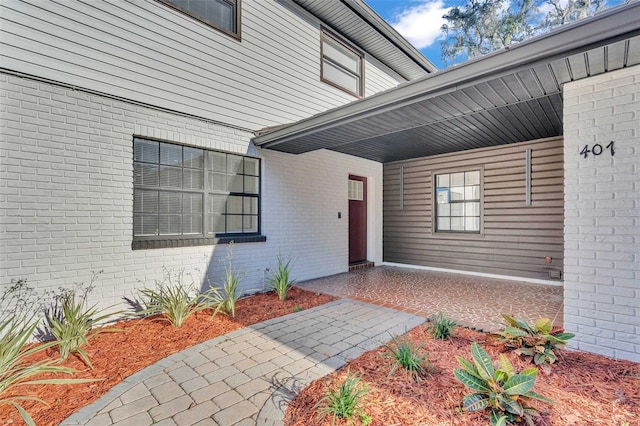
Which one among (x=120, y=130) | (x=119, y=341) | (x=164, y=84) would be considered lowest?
(x=119, y=341)

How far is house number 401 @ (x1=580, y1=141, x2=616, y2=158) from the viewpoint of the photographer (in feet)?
9.14

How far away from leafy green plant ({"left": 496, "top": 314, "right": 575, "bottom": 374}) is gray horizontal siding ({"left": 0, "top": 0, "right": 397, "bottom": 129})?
4.74 metres

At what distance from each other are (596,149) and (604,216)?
0.63 m

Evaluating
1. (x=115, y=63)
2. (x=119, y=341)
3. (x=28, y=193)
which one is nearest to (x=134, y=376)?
(x=119, y=341)

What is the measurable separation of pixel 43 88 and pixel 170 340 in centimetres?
311

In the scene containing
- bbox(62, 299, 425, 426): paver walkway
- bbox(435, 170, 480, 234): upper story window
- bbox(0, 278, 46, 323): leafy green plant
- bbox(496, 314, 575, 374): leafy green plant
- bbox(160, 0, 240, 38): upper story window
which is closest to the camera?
bbox(62, 299, 425, 426): paver walkway

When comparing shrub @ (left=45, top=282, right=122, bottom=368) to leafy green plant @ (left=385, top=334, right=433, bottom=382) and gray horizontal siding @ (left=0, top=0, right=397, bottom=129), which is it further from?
leafy green plant @ (left=385, top=334, right=433, bottom=382)

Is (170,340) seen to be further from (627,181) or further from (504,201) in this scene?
(504,201)

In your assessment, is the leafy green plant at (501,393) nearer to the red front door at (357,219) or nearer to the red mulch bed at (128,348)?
the red mulch bed at (128,348)

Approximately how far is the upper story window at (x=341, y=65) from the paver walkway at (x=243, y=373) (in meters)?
5.36

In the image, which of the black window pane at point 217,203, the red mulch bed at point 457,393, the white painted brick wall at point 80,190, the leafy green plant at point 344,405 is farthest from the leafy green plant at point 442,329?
the black window pane at point 217,203

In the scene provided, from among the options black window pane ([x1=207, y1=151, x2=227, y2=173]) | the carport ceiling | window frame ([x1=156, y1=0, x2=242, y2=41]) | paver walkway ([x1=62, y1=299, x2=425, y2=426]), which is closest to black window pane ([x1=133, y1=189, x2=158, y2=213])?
Result: black window pane ([x1=207, y1=151, x2=227, y2=173])

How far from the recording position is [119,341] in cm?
326

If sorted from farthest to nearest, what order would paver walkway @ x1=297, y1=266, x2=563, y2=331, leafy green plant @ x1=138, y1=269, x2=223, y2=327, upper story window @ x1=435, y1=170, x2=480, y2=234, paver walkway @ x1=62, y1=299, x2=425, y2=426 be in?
upper story window @ x1=435, y1=170, x2=480, y2=234
paver walkway @ x1=297, y1=266, x2=563, y2=331
leafy green plant @ x1=138, y1=269, x2=223, y2=327
paver walkway @ x1=62, y1=299, x2=425, y2=426
